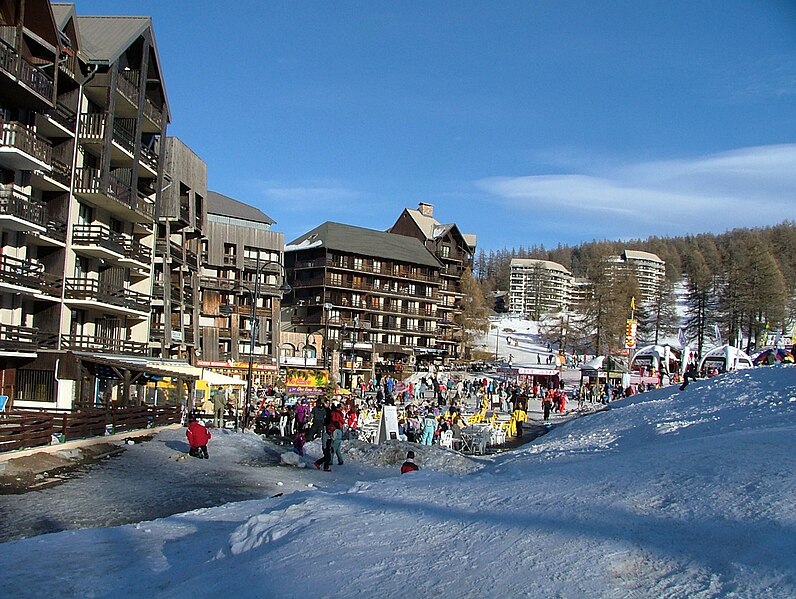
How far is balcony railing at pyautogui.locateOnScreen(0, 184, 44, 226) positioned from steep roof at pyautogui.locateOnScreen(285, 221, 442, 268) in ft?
184

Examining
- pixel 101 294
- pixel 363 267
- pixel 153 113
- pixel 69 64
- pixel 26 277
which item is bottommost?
pixel 101 294

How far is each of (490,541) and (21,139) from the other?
26.3 metres

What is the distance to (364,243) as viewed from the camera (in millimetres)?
90938

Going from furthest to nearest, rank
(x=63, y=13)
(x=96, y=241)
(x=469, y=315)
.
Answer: (x=469, y=315) < (x=96, y=241) < (x=63, y=13)

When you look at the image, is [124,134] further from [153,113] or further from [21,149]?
[21,149]

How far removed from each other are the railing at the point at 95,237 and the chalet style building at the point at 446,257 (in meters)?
64.7

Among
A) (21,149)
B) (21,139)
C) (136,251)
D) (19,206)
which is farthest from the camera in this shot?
(136,251)

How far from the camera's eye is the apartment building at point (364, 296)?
84.9 meters

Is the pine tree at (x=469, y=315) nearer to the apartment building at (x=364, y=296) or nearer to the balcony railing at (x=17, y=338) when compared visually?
the apartment building at (x=364, y=296)

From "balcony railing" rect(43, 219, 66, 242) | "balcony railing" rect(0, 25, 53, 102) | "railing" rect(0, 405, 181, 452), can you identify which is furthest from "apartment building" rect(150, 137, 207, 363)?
"railing" rect(0, 405, 181, 452)

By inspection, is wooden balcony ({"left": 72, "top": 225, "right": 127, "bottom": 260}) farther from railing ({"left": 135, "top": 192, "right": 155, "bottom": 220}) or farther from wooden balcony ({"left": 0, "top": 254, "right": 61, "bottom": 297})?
railing ({"left": 135, "top": 192, "right": 155, "bottom": 220})

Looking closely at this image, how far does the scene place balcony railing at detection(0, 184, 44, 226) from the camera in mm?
28203

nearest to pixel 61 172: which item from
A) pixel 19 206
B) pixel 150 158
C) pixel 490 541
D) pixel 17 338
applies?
pixel 19 206

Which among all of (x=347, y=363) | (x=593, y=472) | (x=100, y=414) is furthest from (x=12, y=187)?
(x=347, y=363)
